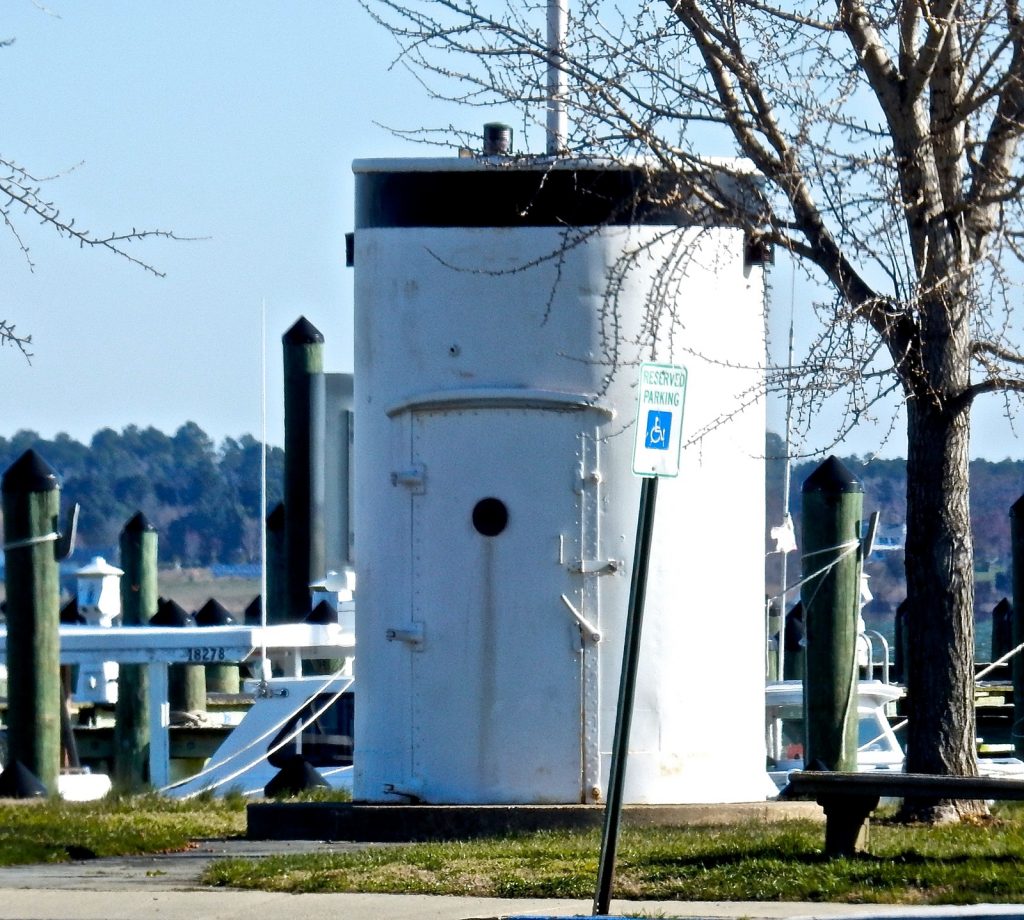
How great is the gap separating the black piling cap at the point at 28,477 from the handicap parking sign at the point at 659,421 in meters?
11.2

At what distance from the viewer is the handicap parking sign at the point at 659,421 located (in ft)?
32.8

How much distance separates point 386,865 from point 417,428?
3.52 metres

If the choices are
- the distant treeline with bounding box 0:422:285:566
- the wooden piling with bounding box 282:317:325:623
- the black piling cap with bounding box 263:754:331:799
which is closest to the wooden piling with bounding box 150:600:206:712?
the wooden piling with bounding box 282:317:325:623

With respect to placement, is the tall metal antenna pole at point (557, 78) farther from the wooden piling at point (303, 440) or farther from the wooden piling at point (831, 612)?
the wooden piling at point (303, 440)

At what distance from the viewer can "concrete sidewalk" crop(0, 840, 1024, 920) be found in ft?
33.1

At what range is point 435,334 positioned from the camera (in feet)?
47.3

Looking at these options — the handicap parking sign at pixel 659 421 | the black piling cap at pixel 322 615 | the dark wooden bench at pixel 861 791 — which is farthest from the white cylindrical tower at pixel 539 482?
the black piling cap at pixel 322 615

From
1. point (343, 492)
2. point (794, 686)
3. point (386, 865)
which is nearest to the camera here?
point (386, 865)

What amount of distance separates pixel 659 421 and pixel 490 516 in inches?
171

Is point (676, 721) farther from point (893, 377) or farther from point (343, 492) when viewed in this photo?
point (343, 492)

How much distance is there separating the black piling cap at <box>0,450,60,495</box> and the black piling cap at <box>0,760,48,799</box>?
2.55 metres

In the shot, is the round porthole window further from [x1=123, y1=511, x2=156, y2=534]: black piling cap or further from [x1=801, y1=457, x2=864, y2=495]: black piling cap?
[x1=123, y1=511, x2=156, y2=534]: black piling cap

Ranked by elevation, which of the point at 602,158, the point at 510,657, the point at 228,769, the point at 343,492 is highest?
the point at 602,158

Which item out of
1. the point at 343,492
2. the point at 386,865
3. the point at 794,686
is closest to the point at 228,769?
the point at 343,492
